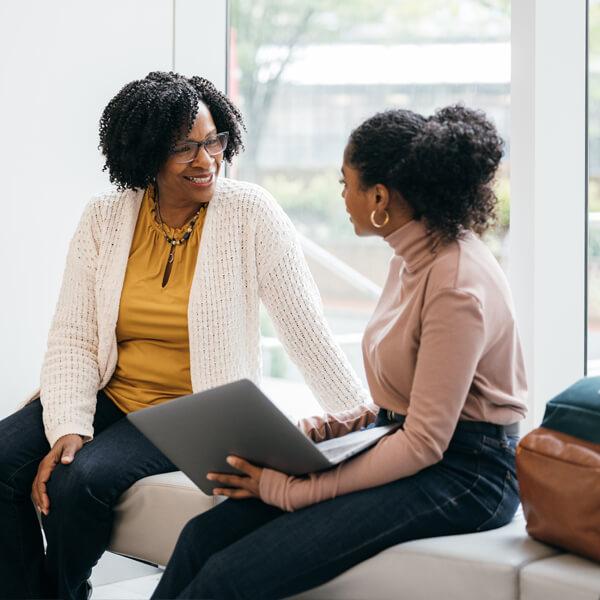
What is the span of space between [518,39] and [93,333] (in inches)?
46.6

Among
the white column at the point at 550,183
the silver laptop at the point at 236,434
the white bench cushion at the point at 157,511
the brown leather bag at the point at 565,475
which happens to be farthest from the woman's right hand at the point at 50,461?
the white column at the point at 550,183

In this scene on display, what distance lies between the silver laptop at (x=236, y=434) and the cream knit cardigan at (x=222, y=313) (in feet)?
1.50

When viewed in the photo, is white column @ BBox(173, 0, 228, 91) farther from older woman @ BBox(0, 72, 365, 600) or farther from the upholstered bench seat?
the upholstered bench seat

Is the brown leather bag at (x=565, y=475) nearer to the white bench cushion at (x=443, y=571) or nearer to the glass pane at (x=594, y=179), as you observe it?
the white bench cushion at (x=443, y=571)

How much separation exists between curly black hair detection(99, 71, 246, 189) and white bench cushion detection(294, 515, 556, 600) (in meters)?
1.05

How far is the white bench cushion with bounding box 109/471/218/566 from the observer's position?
6.32ft

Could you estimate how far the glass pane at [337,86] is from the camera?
2.63m

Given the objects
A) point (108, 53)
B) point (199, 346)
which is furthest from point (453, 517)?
point (108, 53)

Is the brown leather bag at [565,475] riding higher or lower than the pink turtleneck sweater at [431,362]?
lower

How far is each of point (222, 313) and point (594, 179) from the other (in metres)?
0.91

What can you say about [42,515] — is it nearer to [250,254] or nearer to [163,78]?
[250,254]

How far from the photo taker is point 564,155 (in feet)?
7.28

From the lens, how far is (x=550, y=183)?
2.22 meters

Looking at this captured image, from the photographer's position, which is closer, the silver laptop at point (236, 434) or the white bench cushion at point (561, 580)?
the white bench cushion at point (561, 580)
